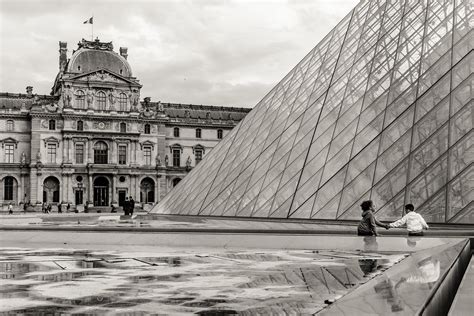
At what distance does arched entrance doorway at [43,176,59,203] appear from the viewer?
69375 millimetres

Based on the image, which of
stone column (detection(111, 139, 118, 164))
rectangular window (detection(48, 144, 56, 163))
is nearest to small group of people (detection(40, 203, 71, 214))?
rectangular window (detection(48, 144, 56, 163))

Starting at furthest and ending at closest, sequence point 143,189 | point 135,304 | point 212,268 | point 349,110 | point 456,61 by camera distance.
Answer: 1. point 143,189
2. point 349,110
3. point 456,61
4. point 212,268
5. point 135,304

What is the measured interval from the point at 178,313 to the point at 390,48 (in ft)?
50.7

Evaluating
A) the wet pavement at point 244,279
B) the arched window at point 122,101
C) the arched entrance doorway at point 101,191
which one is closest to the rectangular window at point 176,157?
the arched window at point 122,101

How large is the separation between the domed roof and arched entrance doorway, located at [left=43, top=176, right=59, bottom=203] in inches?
499

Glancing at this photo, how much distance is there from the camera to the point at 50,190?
2744 inches

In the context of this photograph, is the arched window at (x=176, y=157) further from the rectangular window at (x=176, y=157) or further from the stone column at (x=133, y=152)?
the stone column at (x=133, y=152)

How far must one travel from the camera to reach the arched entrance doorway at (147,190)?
73938mm

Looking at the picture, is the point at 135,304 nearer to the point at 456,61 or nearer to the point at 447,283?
the point at 447,283

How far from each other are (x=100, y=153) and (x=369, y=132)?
195 ft

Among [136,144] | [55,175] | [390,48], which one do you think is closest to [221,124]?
[136,144]

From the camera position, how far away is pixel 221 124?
79375mm

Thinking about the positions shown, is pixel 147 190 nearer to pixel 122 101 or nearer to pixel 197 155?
pixel 197 155

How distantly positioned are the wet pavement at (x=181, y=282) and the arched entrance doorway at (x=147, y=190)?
217 feet
